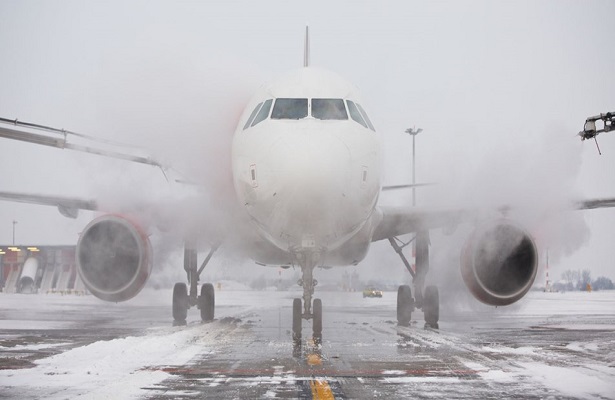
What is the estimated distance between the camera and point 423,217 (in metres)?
16.4

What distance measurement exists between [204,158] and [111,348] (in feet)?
17.6

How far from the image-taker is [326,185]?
10.4 metres

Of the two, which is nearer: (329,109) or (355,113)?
(329,109)

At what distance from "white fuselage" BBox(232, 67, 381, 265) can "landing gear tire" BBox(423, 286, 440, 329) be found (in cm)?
585

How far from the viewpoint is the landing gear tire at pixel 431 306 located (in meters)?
17.6

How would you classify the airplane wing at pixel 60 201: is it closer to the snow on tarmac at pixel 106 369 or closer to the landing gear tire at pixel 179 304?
the landing gear tire at pixel 179 304

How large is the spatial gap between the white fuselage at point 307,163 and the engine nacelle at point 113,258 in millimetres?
3341

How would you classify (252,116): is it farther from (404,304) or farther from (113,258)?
(404,304)

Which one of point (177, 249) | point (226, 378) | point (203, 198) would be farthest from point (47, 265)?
point (226, 378)

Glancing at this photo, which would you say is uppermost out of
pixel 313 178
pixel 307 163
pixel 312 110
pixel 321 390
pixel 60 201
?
pixel 312 110

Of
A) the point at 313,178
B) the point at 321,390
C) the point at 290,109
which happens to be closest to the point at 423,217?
the point at 290,109

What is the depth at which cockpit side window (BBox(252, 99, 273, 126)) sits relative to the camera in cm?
1204

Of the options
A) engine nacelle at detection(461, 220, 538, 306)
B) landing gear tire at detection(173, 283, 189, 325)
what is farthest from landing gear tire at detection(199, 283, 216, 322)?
engine nacelle at detection(461, 220, 538, 306)

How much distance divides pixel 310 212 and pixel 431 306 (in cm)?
789
